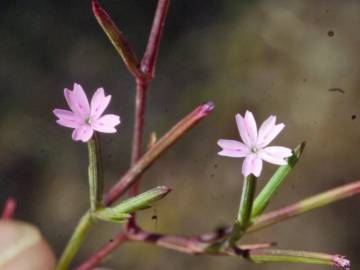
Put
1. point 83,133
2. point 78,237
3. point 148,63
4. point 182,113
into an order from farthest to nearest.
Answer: point 182,113
point 78,237
point 148,63
point 83,133

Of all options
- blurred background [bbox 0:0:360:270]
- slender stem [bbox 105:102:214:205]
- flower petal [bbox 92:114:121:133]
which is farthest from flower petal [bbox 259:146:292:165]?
blurred background [bbox 0:0:360:270]

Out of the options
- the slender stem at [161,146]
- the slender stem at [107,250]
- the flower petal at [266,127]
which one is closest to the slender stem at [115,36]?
the slender stem at [161,146]

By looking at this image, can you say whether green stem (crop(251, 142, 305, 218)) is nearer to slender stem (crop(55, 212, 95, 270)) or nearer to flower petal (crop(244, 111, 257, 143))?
flower petal (crop(244, 111, 257, 143))

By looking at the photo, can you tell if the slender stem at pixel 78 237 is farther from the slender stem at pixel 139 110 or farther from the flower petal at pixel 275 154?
the flower petal at pixel 275 154

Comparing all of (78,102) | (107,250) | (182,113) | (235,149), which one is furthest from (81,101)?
(182,113)

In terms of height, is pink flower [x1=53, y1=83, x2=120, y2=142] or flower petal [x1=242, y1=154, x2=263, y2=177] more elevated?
pink flower [x1=53, y1=83, x2=120, y2=142]

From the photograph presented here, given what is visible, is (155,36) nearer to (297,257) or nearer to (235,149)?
(235,149)

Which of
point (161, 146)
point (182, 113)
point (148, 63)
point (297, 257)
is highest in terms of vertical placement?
point (148, 63)
